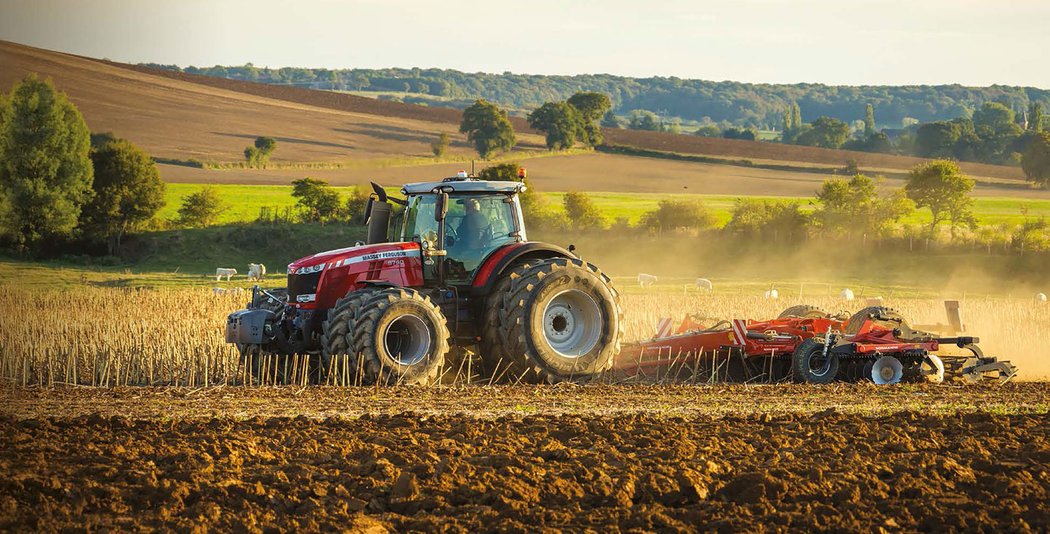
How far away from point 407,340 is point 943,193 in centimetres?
4740

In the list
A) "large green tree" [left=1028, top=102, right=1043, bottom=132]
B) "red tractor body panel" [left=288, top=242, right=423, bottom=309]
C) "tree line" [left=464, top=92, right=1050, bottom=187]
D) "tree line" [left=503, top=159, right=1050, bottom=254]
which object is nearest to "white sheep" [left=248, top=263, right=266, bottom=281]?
"tree line" [left=503, top=159, right=1050, bottom=254]

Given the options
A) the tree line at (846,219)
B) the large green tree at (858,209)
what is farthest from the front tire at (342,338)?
the large green tree at (858,209)

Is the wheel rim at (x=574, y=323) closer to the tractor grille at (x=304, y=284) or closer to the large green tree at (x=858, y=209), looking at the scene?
the tractor grille at (x=304, y=284)

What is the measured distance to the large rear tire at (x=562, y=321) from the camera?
1392 centimetres

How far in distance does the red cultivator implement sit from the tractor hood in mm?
3323

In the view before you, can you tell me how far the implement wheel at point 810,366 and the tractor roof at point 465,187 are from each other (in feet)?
13.5

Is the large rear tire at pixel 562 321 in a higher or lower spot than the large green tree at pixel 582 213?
lower

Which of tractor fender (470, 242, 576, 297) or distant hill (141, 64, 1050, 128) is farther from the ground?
distant hill (141, 64, 1050, 128)

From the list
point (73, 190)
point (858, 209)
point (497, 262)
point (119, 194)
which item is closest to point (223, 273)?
point (73, 190)

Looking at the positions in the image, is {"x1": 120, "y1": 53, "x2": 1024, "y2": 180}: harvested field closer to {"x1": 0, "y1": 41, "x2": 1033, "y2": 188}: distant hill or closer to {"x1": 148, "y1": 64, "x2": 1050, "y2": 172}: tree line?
{"x1": 0, "y1": 41, "x2": 1033, "y2": 188}: distant hill

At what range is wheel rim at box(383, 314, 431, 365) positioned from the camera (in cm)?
Result: 1361

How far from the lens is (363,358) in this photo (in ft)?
43.4

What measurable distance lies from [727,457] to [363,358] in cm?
532

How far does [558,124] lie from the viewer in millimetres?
87438
